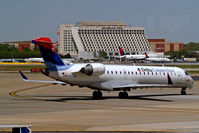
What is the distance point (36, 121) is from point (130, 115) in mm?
5749

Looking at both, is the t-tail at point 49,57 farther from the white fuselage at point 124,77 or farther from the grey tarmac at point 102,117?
the grey tarmac at point 102,117

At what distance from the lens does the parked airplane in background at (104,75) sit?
33.3m

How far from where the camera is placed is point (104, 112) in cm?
2591

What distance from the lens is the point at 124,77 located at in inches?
1473

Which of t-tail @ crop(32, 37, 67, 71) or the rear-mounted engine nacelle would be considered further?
the rear-mounted engine nacelle

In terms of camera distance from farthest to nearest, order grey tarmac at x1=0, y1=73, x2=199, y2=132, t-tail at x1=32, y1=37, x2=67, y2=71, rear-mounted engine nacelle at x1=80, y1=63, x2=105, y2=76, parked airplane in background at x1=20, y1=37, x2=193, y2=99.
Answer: rear-mounted engine nacelle at x1=80, y1=63, x2=105, y2=76
parked airplane in background at x1=20, y1=37, x2=193, y2=99
t-tail at x1=32, y1=37, x2=67, y2=71
grey tarmac at x1=0, y1=73, x2=199, y2=132

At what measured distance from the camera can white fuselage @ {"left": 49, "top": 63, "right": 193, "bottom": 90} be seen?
33.9 meters

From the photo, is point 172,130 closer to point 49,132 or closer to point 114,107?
point 49,132

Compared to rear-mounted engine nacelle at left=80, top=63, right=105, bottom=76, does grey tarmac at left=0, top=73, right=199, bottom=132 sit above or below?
below

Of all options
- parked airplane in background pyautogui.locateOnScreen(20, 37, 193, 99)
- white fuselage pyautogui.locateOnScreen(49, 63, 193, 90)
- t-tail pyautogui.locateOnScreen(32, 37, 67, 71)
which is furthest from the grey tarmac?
white fuselage pyautogui.locateOnScreen(49, 63, 193, 90)

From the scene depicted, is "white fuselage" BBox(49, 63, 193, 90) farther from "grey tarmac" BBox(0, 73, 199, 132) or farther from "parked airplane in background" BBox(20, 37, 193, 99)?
"grey tarmac" BBox(0, 73, 199, 132)

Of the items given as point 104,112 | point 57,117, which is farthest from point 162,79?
point 57,117

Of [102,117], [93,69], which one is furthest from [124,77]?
[102,117]

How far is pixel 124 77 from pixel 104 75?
8.05 feet
